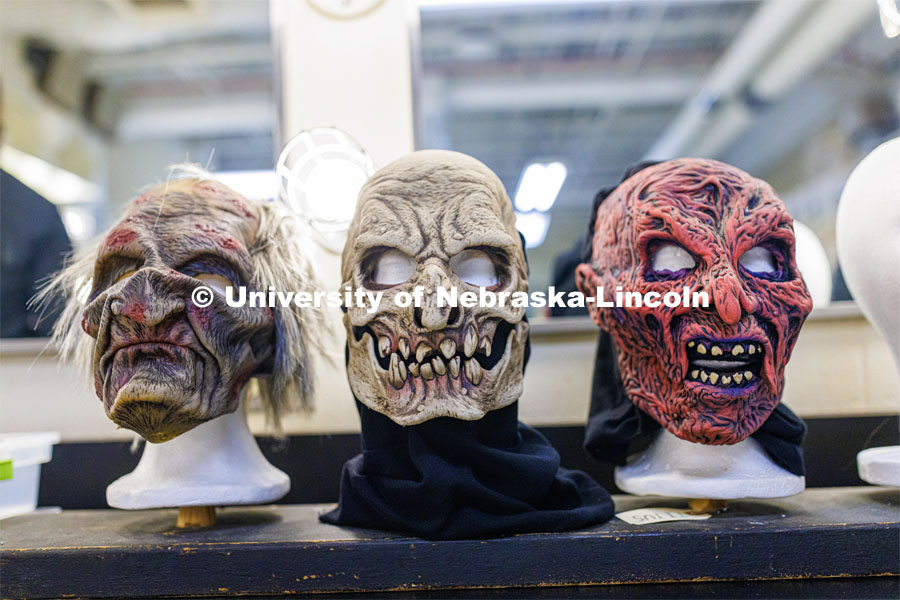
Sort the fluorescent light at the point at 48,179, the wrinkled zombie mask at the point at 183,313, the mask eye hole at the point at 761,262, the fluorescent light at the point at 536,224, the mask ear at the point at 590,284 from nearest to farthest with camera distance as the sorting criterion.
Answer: the wrinkled zombie mask at the point at 183,313
the mask eye hole at the point at 761,262
the mask ear at the point at 590,284
the fluorescent light at the point at 536,224
the fluorescent light at the point at 48,179

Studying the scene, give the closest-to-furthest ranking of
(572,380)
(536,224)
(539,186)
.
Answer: (572,380) < (536,224) < (539,186)

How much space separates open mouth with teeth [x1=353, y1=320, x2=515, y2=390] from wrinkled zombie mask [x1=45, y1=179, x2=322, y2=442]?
27cm

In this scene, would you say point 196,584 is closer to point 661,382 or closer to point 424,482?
point 424,482

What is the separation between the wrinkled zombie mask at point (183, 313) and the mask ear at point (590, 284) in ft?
1.82

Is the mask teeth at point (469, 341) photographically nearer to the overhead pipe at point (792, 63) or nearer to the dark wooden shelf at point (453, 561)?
the dark wooden shelf at point (453, 561)

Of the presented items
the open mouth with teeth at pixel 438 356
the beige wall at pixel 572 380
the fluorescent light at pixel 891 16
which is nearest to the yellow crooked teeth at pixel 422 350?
the open mouth with teeth at pixel 438 356

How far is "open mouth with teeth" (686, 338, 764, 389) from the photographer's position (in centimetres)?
126

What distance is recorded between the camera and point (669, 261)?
1315 millimetres

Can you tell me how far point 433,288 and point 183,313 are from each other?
43 centimetres

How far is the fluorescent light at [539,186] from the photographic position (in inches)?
84.7

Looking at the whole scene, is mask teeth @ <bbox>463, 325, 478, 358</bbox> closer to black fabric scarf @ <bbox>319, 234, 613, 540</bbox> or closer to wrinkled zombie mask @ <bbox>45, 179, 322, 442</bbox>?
black fabric scarf @ <bbox>319, 234, 613, 540</bbox>

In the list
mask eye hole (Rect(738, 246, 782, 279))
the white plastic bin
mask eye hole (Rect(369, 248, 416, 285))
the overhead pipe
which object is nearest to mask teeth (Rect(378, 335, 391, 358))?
mask eye hole (Rect(369, 248, 416, 285))

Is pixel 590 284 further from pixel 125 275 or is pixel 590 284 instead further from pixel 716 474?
pixel 125 275

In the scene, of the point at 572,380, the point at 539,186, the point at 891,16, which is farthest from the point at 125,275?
the point at 891,16
